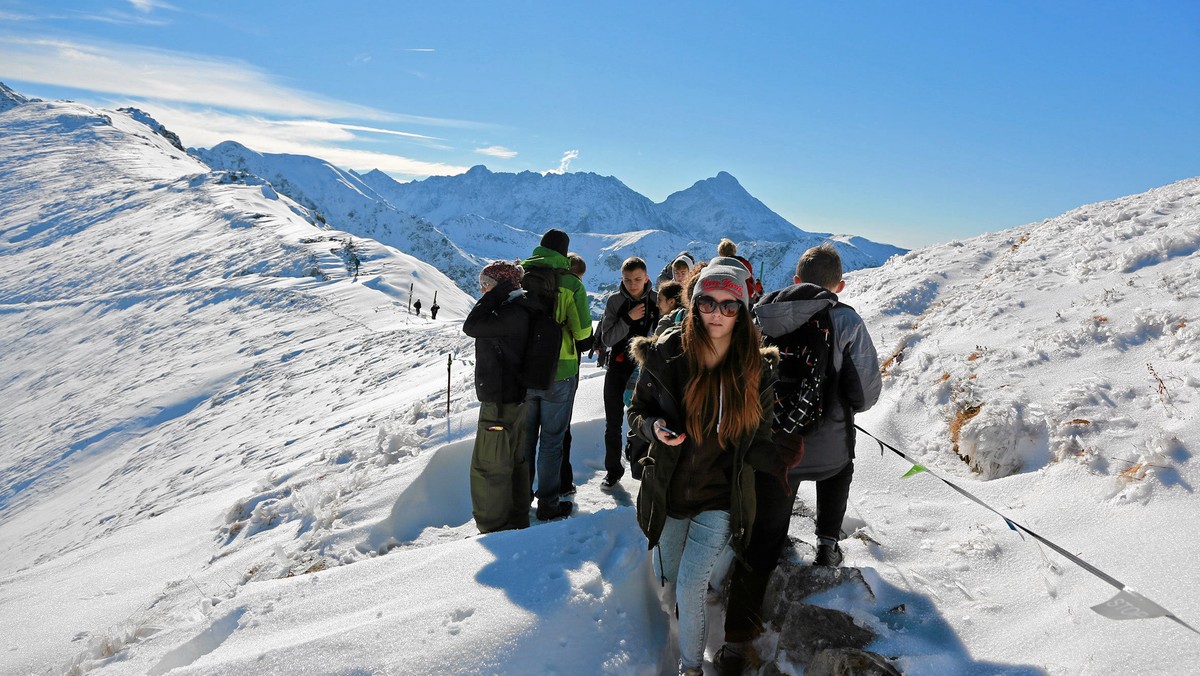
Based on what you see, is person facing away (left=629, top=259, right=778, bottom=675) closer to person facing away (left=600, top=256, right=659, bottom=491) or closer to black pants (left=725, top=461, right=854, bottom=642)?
black pants (left=725, top=461, right=854, bottom=642)

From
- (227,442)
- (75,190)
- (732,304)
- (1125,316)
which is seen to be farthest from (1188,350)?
(75,190)

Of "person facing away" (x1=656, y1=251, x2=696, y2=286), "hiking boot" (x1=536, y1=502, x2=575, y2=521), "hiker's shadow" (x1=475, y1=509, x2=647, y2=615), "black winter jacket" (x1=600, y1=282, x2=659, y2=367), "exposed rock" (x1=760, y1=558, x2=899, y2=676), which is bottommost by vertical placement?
"hiking boot" (x1=536, y1=502, x2=575, y2=521)

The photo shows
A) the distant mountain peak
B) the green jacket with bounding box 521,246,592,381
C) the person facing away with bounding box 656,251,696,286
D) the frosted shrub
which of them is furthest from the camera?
the distant mountain peak

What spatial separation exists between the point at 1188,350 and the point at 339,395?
42.9 feet

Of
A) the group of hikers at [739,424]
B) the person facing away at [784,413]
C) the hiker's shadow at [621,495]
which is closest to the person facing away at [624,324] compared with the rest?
the hiker's shadow at [621,495]

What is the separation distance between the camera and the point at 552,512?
5.32m

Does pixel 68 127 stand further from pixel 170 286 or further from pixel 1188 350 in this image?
pixel 1188 350

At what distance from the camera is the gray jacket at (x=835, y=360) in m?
3.35

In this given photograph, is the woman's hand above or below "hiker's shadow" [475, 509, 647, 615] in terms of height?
above

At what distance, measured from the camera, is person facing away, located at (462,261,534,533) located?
15.2 feet

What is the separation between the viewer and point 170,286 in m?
28.1

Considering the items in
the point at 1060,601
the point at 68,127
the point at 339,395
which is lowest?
the point at 339,395

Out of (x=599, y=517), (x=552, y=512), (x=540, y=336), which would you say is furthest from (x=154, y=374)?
(x=599, y=517)

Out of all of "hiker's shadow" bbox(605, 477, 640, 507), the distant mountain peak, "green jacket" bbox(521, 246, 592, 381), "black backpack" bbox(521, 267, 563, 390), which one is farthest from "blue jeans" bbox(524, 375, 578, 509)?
the distant mountain peak
